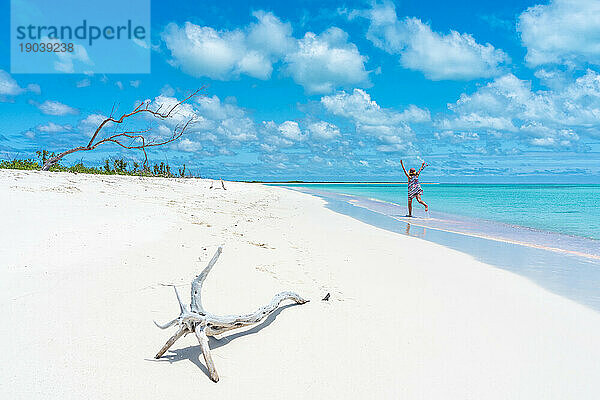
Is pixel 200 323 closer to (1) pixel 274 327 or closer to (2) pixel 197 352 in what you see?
(2) pixel 197 352

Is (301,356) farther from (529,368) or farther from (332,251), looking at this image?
(332,251)

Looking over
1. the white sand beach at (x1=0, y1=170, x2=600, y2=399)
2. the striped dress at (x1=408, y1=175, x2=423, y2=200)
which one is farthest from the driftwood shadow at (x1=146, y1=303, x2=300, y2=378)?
the striped dress at (x1=408, y1=175, x2=423, y2=200)

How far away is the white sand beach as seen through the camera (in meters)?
2.59

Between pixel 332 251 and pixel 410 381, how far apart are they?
436cm

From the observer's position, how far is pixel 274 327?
3.51m

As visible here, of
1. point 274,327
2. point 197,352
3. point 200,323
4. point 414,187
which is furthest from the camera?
point 414,187

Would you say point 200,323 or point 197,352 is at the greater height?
point 200,323

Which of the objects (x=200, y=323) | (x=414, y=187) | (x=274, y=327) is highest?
(x=414, y=187)

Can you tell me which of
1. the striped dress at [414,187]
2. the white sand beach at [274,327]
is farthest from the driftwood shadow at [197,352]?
the striped dress at [414,187]

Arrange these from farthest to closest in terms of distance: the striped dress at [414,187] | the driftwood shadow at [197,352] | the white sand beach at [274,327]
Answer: the striped dress at [414,187]
the driftwood shadow at [197,352]
the white sand beach at [274,327]

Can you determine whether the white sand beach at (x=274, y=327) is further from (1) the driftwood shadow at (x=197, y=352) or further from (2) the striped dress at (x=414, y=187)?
(2) the striped dress at (x=414, y=187)

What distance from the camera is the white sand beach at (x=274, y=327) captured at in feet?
8.50

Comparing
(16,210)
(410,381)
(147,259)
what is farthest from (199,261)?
(16,210)

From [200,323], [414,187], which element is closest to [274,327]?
[200,323]
